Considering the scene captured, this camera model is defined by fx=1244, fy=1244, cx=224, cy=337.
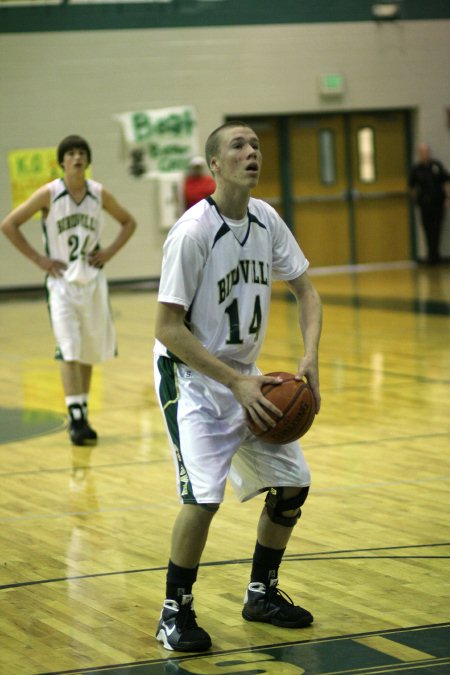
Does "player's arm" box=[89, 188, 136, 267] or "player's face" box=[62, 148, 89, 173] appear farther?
"player's arm" box=[89, 188, 136, 267]

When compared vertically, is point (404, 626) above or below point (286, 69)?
→ below

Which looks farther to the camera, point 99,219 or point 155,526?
point 99,219

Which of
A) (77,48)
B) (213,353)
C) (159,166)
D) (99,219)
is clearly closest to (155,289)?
(159,166)

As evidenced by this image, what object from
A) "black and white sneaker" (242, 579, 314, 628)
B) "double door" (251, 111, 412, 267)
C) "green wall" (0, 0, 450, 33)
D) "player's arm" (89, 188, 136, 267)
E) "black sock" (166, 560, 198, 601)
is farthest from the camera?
"double door" (251, 111, 412, 267)

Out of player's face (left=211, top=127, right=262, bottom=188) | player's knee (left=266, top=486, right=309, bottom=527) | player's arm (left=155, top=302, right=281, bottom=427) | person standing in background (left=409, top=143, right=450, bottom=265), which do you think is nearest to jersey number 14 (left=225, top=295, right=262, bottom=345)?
player's arm (left=155, top=302, right=281, bottom=427)

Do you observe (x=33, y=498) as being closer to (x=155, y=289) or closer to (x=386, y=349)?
(x=386, y=349)

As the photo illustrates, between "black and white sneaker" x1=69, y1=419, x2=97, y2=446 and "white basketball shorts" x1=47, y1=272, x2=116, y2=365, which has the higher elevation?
"white basketball shorts" x1=47, y1=272, x2=116, y2=365

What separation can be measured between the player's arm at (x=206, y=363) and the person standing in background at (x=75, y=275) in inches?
136

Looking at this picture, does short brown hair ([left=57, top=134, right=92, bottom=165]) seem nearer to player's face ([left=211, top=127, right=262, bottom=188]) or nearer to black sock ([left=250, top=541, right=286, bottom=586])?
player's face ([left=211, top=127, right=262, bottom=188])

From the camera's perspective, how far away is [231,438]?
3.70 m

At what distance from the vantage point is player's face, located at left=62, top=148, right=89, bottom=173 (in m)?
6.88

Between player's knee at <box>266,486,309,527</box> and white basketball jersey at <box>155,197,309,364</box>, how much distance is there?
1.38ft

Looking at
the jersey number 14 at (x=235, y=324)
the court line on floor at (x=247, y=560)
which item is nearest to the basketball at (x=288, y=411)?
the jersey number 14 at (x=235, y=324)

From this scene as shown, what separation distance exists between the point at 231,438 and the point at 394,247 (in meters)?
16.2
